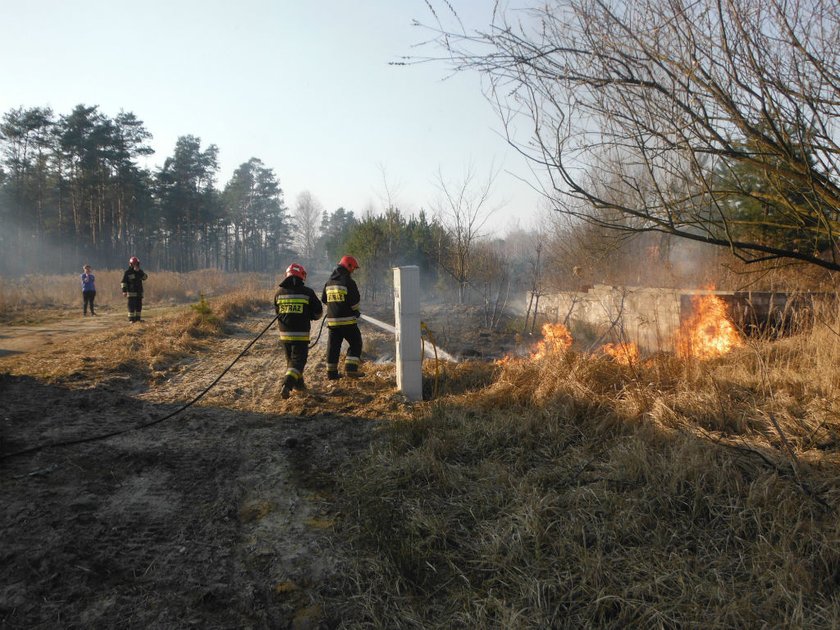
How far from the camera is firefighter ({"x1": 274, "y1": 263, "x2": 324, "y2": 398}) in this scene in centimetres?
695

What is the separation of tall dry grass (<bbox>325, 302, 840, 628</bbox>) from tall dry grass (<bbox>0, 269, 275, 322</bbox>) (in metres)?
15.6

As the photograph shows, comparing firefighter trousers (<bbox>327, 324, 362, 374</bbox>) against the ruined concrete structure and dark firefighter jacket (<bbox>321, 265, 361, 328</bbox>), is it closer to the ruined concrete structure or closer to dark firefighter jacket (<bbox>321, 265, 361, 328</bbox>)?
dark firefighter jacket (<bbox>321, 265, 361, 328</bbox>)

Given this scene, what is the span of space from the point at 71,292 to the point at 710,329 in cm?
2502

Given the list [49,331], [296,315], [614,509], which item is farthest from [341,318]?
[49,331]

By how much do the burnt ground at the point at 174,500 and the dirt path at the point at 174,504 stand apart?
11 millimetres

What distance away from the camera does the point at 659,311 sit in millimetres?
10969

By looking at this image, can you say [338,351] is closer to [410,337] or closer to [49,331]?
[410,337]

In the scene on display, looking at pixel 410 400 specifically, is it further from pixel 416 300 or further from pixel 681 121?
pixel 681 121

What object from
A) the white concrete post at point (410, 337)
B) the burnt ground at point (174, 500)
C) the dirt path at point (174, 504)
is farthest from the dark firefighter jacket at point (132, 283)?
the white concrete post at point (410, 337)

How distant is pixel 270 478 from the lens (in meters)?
4.27

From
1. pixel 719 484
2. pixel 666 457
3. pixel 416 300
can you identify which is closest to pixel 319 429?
pixel 416 300

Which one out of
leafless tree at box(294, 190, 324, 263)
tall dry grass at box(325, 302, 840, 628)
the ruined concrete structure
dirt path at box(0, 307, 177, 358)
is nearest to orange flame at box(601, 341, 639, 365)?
the ruined concrete structure

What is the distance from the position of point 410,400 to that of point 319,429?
4.19 ft

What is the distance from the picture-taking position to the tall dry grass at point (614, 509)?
247 cm
